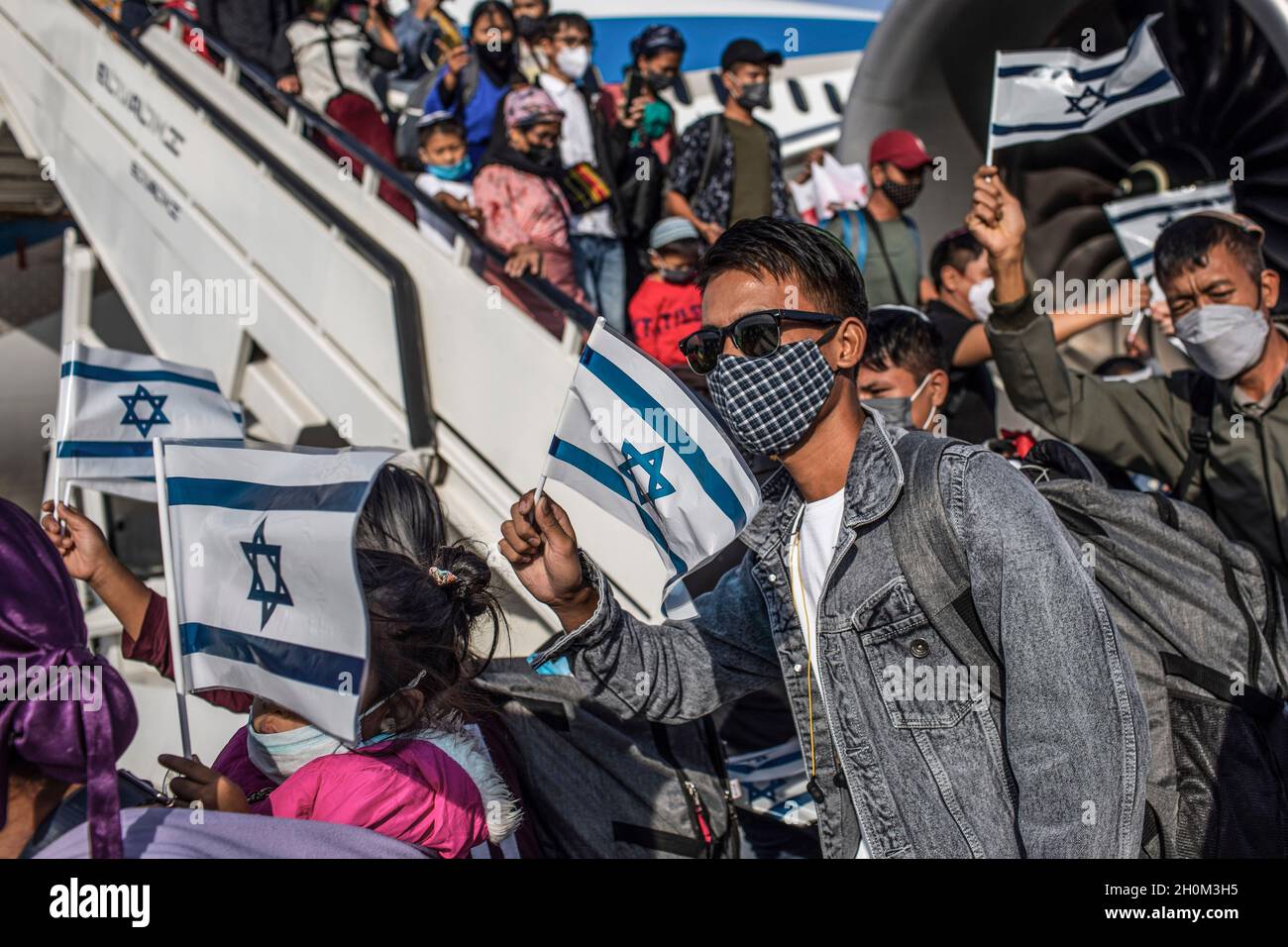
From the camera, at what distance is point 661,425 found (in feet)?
6.81

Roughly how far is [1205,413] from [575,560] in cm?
206

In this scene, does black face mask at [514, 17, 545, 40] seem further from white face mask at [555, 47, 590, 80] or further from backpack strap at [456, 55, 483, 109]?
backpack strap at [456, 55, 483, 109]

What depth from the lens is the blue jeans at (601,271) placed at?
18.8 feet

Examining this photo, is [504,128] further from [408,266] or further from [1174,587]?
[1174,587]

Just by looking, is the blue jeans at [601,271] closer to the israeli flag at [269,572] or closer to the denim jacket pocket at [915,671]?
the israeli flag at [269,572]

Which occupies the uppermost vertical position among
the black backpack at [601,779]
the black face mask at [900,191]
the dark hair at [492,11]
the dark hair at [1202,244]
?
the dark hair at [492,11]

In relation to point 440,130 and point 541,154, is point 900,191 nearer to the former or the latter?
point 541,154

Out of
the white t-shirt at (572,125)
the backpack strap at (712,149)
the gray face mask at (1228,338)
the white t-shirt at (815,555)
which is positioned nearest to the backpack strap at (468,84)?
the white t-shirt at (572,125)

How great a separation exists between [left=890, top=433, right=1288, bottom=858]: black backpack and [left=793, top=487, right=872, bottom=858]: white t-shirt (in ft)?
0.53

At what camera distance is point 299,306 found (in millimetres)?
5496

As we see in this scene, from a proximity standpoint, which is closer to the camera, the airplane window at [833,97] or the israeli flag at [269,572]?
the israeli flag at [269,572]

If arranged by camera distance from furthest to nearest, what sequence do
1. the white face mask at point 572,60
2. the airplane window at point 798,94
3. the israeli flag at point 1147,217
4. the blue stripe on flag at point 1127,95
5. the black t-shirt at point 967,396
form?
the airplane window at point 798,94
the white face mask at point 572,60
the israeli flag at point 1147,217
the blue stripe on flag at point 1127,95
the black t-shirt at point 967,396

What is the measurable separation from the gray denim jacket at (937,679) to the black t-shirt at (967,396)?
1.88 meters
